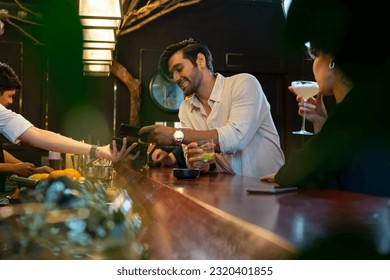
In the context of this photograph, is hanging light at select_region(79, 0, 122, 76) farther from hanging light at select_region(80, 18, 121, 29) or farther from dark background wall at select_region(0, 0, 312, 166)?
dark background wall at select_region(0, 0, 312, 166)

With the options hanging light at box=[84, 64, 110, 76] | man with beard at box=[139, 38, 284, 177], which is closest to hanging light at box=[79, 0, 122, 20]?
man with beard at box=[139, 38, 284, 177]

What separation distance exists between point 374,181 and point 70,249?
725 millimetres

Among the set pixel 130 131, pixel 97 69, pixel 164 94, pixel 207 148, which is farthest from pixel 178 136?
pixel 164 94

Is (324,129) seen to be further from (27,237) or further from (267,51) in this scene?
(267,51)

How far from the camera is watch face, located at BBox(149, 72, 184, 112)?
4879 millimetres

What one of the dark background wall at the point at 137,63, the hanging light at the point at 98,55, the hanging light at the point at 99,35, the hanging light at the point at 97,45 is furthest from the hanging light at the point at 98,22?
the dark background wall at the point at 137,63

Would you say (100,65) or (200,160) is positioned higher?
(100,65)

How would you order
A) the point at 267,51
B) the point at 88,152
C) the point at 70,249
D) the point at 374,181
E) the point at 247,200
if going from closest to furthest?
the point at 70,249
the point at 247,200
the point at 374,181
the point at 88,152
the point at 267,51

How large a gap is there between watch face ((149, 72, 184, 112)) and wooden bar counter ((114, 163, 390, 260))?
3.99m

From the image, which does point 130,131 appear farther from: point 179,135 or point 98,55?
point 98,55

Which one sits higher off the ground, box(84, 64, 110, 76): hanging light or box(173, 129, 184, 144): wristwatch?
box(84, 64, 110, 76): hanging light

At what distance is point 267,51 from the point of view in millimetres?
5172

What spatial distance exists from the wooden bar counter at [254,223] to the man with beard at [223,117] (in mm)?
972
